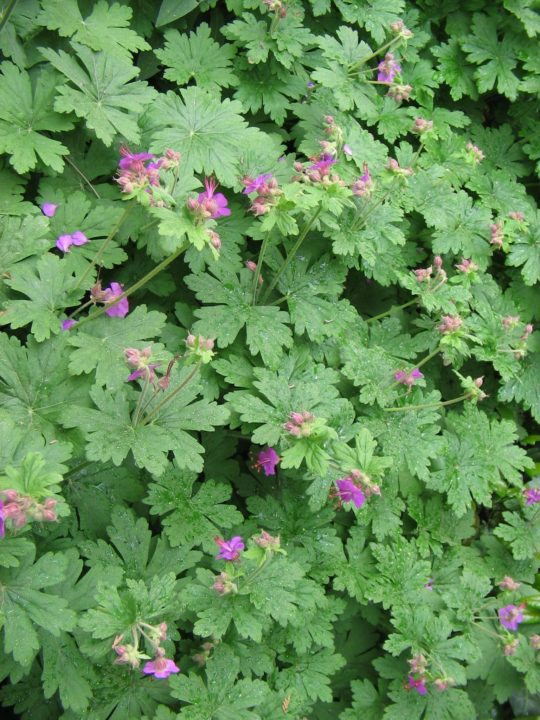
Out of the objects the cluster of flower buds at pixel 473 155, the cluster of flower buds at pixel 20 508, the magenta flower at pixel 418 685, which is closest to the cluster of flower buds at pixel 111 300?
the cluster of flower buds at pixel 20 508

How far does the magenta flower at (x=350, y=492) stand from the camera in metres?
2.66

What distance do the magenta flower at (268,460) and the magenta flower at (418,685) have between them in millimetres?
1064

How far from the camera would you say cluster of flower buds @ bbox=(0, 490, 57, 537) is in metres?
1.83

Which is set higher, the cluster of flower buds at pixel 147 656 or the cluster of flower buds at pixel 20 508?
the cluster of flower buds at pixel 20 508

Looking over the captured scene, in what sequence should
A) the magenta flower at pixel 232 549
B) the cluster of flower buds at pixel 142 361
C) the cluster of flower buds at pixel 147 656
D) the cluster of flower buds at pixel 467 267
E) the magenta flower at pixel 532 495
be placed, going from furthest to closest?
1. the magenta flower at pixel 532 495
2. the cluster of flower buds at pixel 467 267
3. the magenta flower at pixel 232 549
4. the cluster of flower buds at pixel 142 361
5. the cluster of flower buds at pixel 147 656

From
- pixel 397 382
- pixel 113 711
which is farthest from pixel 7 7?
pixel 113 711

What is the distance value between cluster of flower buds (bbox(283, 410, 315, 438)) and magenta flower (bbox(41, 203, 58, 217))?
1.31 m

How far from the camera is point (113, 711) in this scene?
8.05 feet

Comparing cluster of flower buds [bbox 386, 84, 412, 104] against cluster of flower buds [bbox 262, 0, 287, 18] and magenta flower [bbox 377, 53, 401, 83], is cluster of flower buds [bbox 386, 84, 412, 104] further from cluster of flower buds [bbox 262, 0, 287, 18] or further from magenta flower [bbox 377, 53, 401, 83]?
cluster of flower buds [bbox 262, 0, 287, 18]

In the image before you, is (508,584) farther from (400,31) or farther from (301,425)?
(400,31)

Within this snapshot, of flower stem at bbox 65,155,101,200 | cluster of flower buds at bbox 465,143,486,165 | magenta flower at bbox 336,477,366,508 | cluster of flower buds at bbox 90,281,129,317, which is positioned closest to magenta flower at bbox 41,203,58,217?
flower stem at bbox 65,155,101,200

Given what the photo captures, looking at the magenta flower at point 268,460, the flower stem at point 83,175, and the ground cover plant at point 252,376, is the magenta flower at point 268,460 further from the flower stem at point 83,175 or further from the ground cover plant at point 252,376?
the flower stem at point 83,175

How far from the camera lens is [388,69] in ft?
10.7

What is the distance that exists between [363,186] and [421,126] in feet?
2.43
